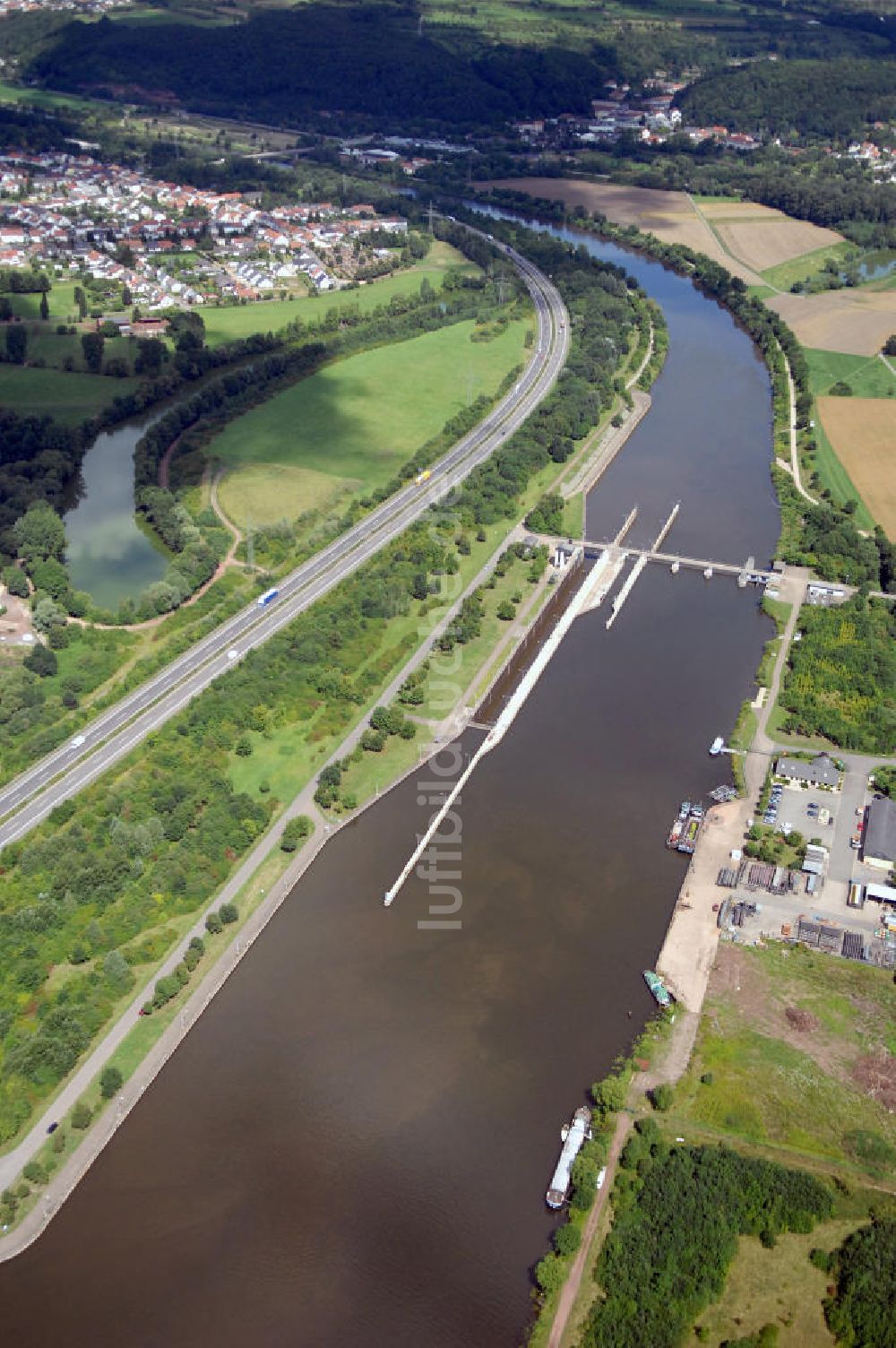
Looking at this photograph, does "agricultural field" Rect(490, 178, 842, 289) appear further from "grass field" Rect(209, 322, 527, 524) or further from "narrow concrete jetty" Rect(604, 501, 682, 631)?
"narrow concrete jetty" Rect(604, 501, 682, 631)

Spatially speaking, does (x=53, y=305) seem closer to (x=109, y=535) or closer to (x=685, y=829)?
(x=109, y=535)

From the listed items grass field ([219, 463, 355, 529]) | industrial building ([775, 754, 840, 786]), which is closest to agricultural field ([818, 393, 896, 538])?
industrial building ([775, 754, 840, 786])

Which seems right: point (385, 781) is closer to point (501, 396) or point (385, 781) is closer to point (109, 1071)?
point (109, 1071)

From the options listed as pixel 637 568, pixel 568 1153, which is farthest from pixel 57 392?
pixel 568 1153

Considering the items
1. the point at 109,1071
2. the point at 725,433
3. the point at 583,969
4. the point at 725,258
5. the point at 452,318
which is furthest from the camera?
the point at 725,258

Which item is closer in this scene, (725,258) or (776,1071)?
(776,1071)

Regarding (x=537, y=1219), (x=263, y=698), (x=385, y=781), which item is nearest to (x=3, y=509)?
(x=263, y=698)
